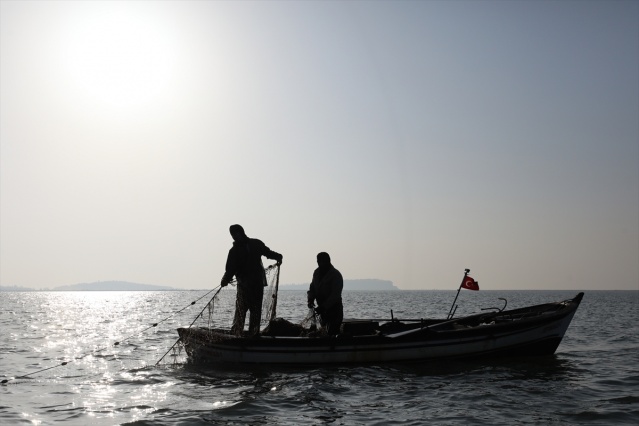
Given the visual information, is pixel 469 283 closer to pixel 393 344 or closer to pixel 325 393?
pixel 393 344

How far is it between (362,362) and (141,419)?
6281 mm

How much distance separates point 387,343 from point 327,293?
197 centimetres

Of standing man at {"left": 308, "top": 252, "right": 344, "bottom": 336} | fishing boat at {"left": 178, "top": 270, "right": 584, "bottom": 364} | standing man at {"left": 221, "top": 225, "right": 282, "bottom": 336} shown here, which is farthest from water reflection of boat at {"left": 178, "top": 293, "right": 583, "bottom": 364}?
standing man at {"left": 221, "top": 225, "right": 282, "bottom": 336}

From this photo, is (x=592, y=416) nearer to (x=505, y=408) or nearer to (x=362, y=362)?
(x=505, y=408)

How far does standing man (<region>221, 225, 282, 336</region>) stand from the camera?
1593 centimetres

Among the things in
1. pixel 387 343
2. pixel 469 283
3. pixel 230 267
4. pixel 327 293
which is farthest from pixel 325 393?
pixel 469 283

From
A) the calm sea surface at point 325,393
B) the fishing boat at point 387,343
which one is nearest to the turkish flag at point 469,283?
the fishing boat at point 387,343

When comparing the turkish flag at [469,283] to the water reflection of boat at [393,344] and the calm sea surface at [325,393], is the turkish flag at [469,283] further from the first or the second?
the calm sea surface at [325,393]

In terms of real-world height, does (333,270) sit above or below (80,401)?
above

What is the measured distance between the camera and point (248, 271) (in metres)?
16.0

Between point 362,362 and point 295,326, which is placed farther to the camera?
point 295,326

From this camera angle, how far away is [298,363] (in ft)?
50.8

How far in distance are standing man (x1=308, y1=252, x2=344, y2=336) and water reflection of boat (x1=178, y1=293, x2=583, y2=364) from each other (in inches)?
19.0

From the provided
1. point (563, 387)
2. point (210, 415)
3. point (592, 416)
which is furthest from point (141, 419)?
point (563, 387)
